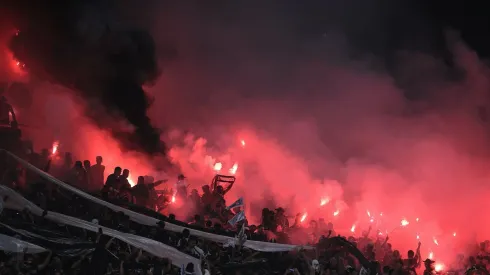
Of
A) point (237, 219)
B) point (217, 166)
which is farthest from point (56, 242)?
point (217, 166)

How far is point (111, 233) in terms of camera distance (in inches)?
291

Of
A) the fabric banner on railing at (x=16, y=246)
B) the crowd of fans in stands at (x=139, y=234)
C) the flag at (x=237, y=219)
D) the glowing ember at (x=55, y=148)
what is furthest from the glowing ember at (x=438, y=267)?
the fabric banner on railing at (x=16, y=246)

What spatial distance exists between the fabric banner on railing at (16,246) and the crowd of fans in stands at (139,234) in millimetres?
68

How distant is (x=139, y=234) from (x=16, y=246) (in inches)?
68.7

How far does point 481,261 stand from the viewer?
1190 centimetres

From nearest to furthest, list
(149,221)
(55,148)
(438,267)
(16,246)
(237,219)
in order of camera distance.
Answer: (16,246)
(149,221)
(237,219)
(55,148)
(438,267)

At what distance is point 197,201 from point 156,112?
20.3ft

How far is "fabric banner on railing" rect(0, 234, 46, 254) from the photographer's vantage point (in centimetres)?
652

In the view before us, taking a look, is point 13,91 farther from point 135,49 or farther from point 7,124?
point 135,49

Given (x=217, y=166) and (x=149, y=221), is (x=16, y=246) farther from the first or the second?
(x=217, y=166)

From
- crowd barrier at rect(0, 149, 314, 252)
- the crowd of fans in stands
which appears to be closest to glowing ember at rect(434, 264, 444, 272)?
the crowd of fans in stands

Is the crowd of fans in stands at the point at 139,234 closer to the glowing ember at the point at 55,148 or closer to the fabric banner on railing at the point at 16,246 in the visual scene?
the fabric banner on railing at the point at 16,246

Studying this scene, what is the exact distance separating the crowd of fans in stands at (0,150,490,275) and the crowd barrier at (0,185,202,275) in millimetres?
82

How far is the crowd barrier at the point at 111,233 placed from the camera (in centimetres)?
733
